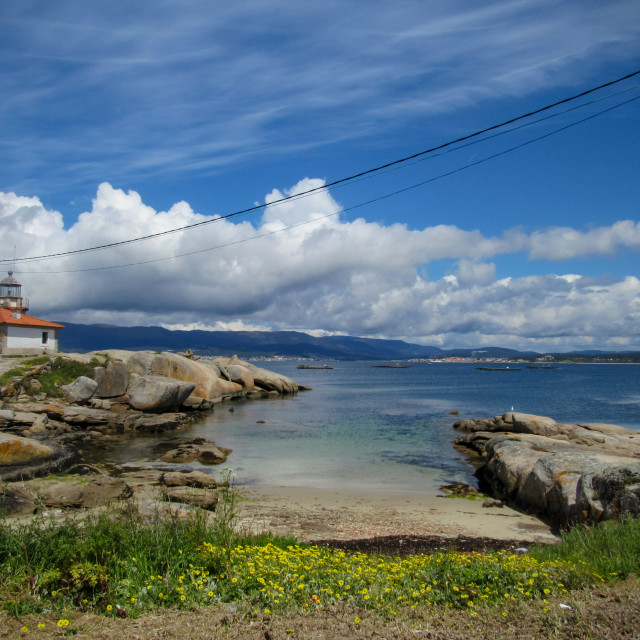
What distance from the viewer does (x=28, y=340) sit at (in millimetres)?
46781

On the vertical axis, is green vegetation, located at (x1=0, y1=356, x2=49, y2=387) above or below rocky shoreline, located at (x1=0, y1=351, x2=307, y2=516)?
above

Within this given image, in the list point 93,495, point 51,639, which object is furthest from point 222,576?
point 93,495

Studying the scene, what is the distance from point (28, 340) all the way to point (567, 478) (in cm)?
4785

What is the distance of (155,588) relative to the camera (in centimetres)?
539

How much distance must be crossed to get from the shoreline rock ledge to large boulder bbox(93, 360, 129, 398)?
76.8 feet

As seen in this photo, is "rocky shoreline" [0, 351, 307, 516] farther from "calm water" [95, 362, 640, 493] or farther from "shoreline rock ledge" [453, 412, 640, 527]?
"shoreline rock ledge" [453, 412, 640, 527]

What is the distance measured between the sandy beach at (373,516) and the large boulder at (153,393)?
1942 centimetres

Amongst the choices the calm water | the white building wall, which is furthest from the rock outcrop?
the white building wall

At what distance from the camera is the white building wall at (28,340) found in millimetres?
44969

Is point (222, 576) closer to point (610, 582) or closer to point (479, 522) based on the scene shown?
point (610, 582)

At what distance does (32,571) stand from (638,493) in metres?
10.5

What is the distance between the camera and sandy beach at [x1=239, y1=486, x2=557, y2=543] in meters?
11.8

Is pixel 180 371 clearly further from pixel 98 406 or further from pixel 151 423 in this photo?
pixel 151 423

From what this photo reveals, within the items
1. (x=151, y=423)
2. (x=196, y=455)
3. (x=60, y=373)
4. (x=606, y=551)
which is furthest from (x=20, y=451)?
(x=60, y=373)
